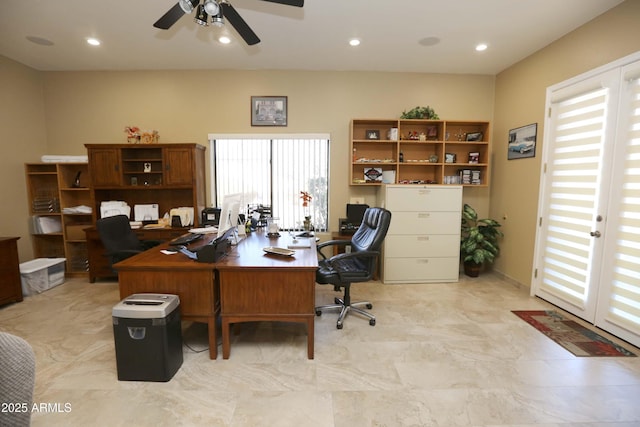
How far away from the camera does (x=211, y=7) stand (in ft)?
6.35

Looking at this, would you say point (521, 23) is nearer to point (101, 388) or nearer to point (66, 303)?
point (101, 388)

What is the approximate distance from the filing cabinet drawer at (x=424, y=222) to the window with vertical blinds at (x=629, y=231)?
1.60 m

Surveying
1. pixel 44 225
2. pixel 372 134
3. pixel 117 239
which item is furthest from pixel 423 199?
pixel 44 225

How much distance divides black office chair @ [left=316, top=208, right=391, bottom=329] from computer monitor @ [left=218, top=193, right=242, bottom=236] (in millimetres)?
976

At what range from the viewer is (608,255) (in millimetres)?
2609

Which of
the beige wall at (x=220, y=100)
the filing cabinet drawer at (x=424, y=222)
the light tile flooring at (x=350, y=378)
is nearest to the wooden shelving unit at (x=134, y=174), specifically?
the beige wall at (x=220, y=100)

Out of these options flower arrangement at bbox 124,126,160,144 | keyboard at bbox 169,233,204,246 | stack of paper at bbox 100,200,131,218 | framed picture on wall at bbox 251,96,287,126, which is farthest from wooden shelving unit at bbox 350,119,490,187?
stack of paper at bbox 100,200,131,218

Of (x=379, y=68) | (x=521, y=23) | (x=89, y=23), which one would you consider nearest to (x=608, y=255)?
(x=521, y=23)

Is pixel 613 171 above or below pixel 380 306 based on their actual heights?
above

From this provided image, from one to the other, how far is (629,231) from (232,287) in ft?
11.4

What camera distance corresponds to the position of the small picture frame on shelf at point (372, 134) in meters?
4.15

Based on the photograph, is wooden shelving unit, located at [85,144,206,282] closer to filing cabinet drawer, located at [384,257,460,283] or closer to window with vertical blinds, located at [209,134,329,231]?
window with vertical blinds, located at [209,134,329,231]

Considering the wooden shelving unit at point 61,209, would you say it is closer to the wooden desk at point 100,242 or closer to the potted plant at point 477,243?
the wooden desk at point 100,242

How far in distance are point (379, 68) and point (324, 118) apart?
1.08 metres
